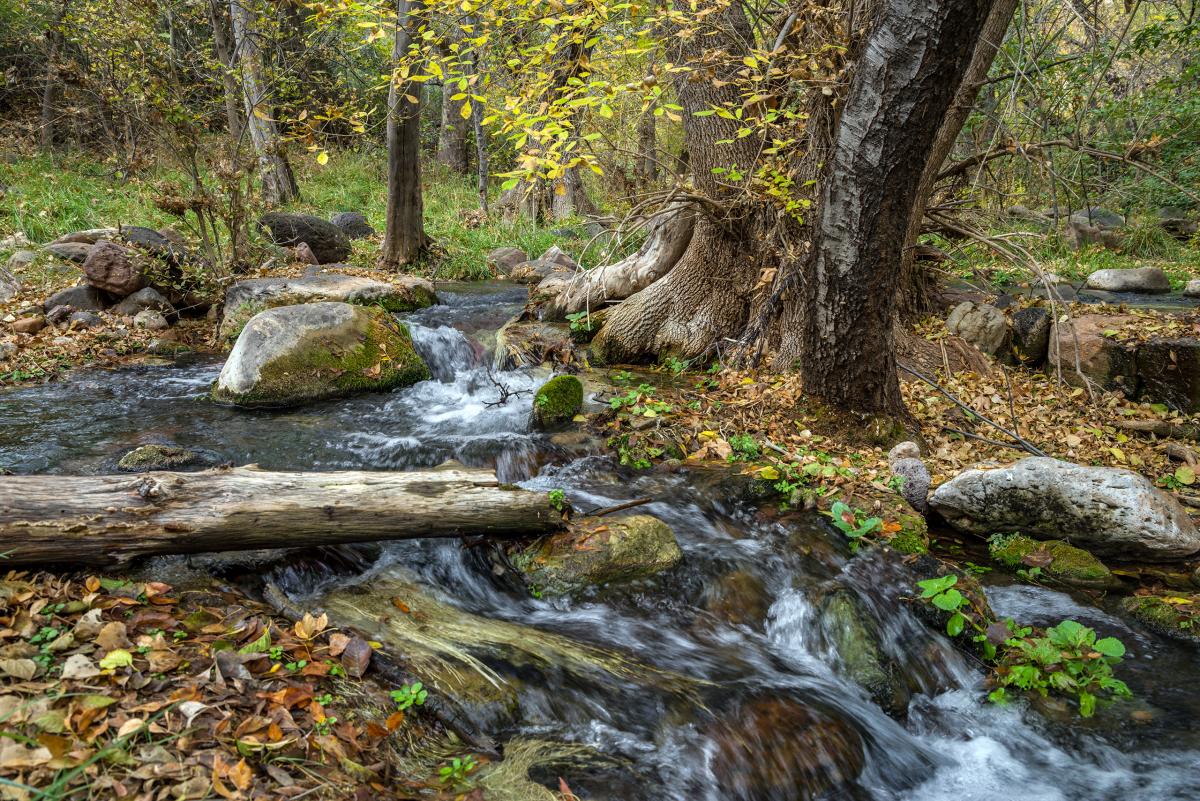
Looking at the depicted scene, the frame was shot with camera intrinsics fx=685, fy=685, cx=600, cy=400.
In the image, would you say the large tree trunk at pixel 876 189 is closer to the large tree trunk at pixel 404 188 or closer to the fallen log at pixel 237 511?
the fallen log at pixel 237 511

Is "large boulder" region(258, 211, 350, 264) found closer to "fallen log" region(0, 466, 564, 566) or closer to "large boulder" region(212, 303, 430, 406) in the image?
"large boulder" region(212, 303, 430, 406)

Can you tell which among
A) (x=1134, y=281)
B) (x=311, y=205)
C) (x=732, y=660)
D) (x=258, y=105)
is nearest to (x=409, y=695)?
(x=732, y=660)

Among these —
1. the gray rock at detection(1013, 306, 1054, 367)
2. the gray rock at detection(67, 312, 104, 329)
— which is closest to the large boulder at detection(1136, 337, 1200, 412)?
the gray rock at detection(1013, 306, 1054, 367)

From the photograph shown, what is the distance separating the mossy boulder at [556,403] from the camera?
6320 mm

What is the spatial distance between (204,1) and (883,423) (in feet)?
45.8

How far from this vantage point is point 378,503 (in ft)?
12.0

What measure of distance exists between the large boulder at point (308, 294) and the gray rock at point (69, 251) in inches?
105

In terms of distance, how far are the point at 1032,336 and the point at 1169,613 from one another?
424 centimetres

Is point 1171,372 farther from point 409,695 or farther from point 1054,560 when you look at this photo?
point 409,695

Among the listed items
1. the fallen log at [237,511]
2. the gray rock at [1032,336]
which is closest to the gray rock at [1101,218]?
the gray rock at [1032,336]

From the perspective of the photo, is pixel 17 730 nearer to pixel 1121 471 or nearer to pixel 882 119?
pixel 882 119

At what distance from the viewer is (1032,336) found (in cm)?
765

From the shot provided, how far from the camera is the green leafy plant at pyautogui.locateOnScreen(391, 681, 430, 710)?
2.68 m

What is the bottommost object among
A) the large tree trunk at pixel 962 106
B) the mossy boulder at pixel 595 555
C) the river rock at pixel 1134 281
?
the mossy boulder at pixel 595 555
